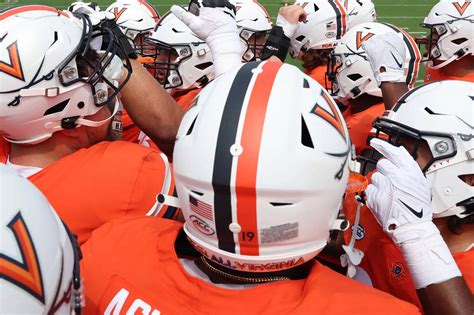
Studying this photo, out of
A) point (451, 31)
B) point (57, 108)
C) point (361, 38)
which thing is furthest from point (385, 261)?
point (451, 31)

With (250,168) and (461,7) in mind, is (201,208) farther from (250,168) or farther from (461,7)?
(461,7)

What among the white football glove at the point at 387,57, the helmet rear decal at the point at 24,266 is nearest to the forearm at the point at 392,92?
the white football glove at the point at 387,57

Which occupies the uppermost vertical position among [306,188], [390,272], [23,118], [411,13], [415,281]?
[306,188]

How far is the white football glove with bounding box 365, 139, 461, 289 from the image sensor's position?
1.98 meters

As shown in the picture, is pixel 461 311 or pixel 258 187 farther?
pixel 461 311

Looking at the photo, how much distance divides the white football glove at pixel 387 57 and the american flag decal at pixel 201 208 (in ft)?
7.54

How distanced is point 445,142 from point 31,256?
5.52ft

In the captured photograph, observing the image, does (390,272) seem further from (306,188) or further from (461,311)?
(306,188)

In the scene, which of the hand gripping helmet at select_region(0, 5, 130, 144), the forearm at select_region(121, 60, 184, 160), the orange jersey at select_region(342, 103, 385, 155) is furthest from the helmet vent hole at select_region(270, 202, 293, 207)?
the orange jersey at select_region(342, 103, 385, 155)

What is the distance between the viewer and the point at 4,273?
1.14 meters

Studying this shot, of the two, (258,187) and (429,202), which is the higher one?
(258,187)

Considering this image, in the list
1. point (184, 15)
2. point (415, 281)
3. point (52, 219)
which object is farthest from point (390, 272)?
point (184, 15)

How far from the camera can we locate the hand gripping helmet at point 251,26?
5785mm

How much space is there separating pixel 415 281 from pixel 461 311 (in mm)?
186
